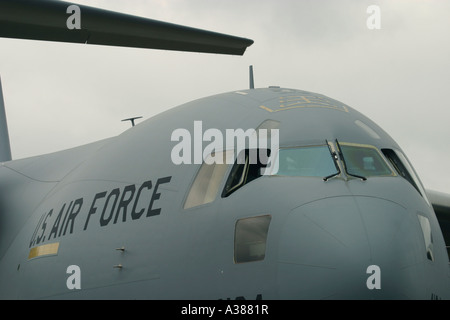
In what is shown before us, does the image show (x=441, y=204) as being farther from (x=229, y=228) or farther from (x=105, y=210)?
(x=229, y=228)

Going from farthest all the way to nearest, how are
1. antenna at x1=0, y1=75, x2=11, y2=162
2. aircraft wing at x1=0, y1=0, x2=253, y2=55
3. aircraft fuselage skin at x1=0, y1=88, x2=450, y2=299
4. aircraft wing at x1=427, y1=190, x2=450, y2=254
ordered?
1. antenna at x1=0, y1=75, x2=11, y2=162
2. aircraft wing at x1=427, y1=190, x2=450, y2=254
3. aircraft wing at x1=0, y1=0, x2=253, y2=55
4. aircraft fuselage skin at x1=0, y1=88, x2=450, y2=299

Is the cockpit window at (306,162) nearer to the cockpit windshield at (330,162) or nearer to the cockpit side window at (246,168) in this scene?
the cockpit windshield at (330,162)

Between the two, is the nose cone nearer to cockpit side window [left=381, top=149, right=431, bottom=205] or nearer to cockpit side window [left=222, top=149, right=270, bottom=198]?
cockpit side window [left=222, top=149, right=270, bottom=198]

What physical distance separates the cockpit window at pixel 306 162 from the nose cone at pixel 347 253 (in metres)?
0.48

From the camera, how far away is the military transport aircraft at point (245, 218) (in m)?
5.44

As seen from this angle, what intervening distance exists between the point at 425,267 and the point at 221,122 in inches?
96.6

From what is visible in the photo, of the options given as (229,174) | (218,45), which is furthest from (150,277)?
(218,45)

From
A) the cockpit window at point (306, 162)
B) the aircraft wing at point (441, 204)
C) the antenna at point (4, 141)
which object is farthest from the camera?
the antenna at point (4, 141)

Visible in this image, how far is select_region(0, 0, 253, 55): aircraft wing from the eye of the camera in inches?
386

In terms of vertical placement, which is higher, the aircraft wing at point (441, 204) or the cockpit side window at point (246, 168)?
the aircraft wing at point (441, 204)

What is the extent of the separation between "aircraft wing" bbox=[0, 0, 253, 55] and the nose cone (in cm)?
583

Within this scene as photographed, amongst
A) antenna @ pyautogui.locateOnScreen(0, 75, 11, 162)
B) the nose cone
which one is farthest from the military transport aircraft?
antenna @ pyautogui.locateOnScreen(0, 75, 11, 162)

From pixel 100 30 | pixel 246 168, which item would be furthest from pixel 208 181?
pixel 100 30

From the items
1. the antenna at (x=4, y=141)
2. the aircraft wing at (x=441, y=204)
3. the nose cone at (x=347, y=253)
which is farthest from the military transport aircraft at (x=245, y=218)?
the aircraft wing at (x=441, y=204)
